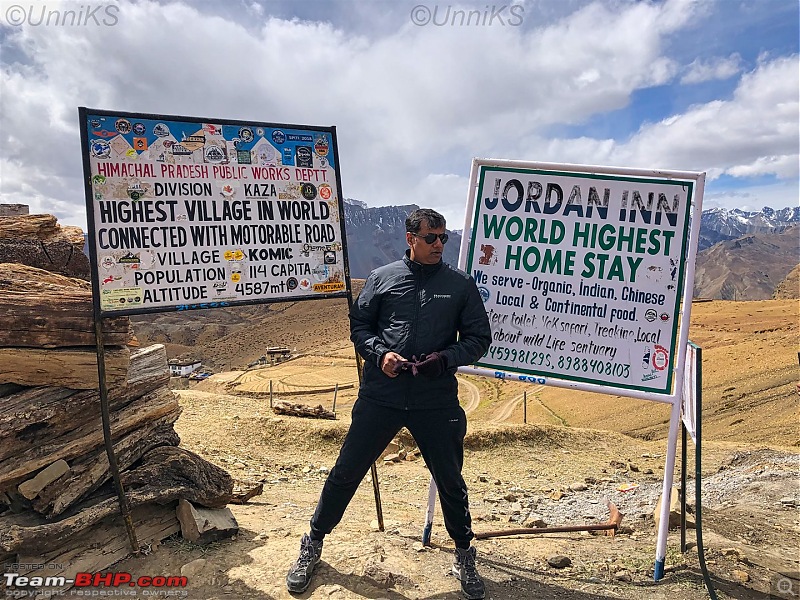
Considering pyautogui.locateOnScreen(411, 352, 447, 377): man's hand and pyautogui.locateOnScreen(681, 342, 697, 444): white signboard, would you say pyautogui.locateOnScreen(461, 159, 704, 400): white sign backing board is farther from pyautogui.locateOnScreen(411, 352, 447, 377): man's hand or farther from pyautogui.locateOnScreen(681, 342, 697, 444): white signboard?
pyautogui.locateOnScreen(411, 352, 447, 377): man's hand

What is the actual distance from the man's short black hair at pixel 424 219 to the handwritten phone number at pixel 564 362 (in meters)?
1.26

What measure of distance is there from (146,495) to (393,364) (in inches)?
90.3

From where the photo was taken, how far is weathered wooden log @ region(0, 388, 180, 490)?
3672 mm

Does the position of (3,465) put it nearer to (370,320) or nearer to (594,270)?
(370,320)

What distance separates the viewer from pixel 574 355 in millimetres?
4305

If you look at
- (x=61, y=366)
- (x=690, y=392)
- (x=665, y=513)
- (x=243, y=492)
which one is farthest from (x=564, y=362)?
(x=61, y=366)

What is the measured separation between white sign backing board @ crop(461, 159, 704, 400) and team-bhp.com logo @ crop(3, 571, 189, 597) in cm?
275

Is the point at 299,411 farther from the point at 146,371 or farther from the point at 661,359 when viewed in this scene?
the point at 661,359

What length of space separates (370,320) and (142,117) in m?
2.13

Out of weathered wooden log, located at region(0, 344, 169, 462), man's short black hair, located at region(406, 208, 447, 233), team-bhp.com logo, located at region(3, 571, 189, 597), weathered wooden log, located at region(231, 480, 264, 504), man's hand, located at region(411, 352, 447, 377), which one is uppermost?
man's short black hair, located at region(406, 208, 447, 233)

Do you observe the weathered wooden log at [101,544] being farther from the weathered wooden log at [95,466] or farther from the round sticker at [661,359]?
the round sticker at [661,359]

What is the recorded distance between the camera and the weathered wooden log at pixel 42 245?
475 centimetres

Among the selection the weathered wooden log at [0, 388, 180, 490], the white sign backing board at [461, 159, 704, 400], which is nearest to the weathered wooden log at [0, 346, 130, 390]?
the weathered wooden log at [0, 388, 180, 490]

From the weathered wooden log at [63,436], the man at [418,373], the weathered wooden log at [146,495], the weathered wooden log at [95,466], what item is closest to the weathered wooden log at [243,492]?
the weathered wooden log at [146,495]
